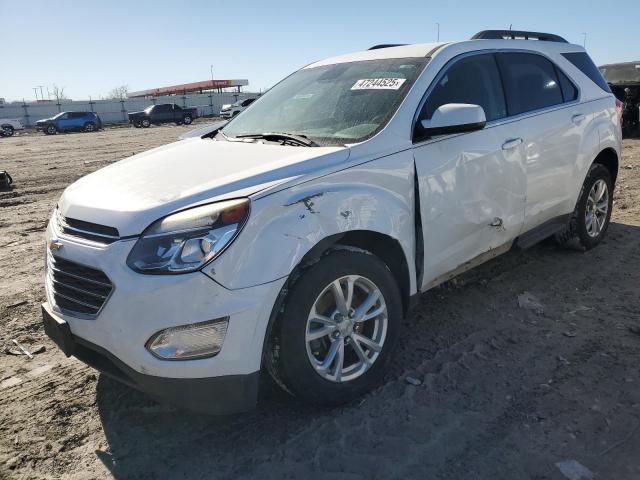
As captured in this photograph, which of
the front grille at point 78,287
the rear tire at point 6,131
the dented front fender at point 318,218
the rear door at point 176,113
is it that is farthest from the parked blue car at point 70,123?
the dented front fender at point 318,218

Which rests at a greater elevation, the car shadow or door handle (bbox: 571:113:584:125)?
door handle (bbox: 571:113:584:125)

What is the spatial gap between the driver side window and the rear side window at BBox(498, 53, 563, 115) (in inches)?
4.8

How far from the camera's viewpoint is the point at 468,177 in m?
3.48

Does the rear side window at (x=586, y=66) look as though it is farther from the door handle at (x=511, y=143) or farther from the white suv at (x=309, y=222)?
the door handle at (x=511, y=143)

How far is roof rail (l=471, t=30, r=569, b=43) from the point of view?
14.2 ft

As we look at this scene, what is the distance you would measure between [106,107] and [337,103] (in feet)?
175

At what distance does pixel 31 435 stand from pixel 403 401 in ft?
6.42

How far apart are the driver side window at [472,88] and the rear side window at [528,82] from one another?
0.40ft

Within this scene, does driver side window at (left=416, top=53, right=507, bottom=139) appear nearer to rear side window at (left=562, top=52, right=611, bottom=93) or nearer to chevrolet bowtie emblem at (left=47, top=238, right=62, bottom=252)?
rear side window at (left=562, top=52, right=611, bottom=93)

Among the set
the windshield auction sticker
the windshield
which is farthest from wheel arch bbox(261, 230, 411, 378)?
the windshield auction sticker

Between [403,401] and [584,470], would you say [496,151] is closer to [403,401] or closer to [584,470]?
[403,401]

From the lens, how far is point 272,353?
2627 millimetres

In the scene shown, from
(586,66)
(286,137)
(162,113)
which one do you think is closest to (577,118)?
(586,66)

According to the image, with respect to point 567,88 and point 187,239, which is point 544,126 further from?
point 187,239
